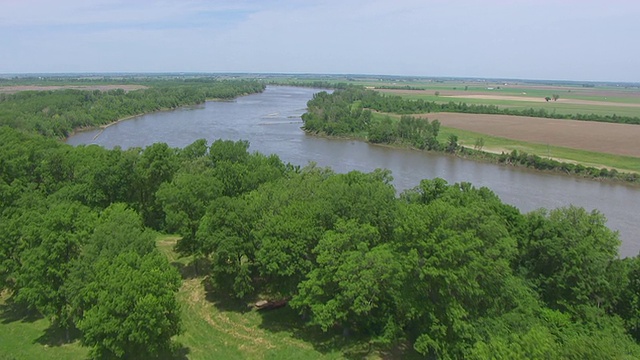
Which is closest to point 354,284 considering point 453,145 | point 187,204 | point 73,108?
point 187,204

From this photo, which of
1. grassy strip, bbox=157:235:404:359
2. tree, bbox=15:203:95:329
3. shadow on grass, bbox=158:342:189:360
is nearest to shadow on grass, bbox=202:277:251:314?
grassy strip, bbox=157:235:404:359

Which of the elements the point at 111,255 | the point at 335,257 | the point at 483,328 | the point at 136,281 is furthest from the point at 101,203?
the point at 483,328

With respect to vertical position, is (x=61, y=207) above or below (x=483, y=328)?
above

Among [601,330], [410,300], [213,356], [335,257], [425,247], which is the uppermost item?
[425,247]

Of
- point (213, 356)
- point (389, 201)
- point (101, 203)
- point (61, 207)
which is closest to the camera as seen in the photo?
point (213, 356)

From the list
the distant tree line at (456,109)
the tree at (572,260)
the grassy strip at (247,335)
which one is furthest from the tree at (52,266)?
the distant tree line at (456,109)

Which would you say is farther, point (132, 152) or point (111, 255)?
point (132, 152)

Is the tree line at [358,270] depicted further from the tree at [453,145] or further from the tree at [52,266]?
the tree at [453,145]

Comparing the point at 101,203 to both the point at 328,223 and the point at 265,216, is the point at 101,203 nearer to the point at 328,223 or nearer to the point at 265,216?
the point at 265,216
